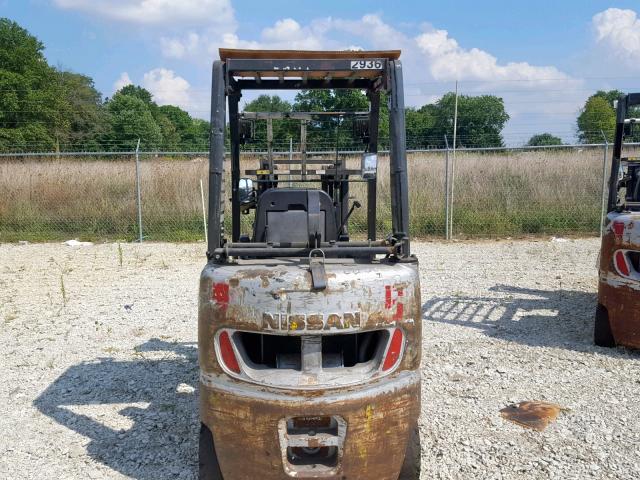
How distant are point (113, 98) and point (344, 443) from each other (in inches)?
2289

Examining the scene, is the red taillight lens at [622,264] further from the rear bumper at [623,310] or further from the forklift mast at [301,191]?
the forklift mast at [301,191]

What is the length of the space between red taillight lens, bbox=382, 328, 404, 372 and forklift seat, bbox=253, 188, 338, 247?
99cm

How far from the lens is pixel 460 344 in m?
6.24

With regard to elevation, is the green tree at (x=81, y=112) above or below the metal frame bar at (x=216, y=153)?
above

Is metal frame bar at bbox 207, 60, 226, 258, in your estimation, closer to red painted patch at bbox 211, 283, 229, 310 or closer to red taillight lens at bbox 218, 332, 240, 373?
red painted patch at bbox 211, 283, 229, 310

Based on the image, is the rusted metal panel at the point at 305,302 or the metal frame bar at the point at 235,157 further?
the metal frame bar at the point at 235,157

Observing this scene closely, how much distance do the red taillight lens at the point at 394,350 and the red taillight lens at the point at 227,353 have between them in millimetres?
755

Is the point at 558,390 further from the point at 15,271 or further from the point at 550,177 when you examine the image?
the point at 550,177

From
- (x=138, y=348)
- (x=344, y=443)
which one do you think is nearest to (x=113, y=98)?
(x=138, y=348)

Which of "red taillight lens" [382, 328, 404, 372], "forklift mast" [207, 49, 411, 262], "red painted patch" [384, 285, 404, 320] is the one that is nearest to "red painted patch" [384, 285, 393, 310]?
"red painted patch" [384, 285, 404, 320]

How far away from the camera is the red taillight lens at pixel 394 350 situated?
3082mm

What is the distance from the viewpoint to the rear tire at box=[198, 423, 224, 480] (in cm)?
326

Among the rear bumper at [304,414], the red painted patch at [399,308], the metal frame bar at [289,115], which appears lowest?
the rear bumper at [304,414]

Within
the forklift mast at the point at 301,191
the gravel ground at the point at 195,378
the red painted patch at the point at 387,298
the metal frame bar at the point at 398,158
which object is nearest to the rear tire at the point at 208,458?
the gravel ground at the point at 195,378
